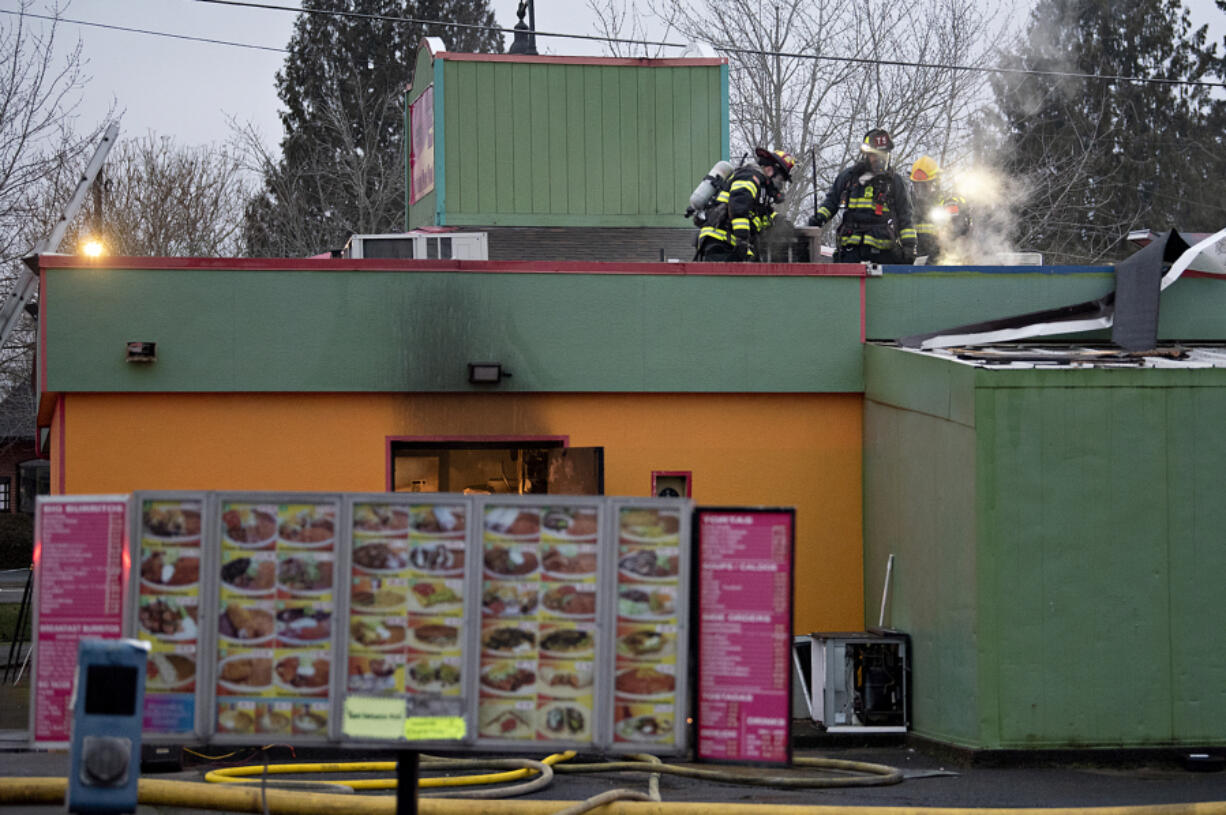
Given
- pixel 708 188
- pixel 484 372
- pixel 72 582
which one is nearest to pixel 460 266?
pixel 484 372

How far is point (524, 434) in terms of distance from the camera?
1312 cm

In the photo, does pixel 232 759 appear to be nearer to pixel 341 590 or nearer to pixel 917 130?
pixel 341 590

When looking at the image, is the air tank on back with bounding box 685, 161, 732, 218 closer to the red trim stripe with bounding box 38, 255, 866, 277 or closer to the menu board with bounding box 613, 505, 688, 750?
the red trim stripe with bounding box 38, 255, 866, 277

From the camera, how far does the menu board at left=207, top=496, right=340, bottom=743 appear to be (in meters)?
6.15

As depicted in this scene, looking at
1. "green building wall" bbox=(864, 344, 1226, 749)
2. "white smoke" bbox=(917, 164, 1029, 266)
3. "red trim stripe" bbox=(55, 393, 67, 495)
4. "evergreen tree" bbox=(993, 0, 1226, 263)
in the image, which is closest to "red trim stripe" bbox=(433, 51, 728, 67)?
"white smoke" bbox=(917, 164, 1029, 266)

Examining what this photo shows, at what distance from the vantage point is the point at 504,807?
7.99m

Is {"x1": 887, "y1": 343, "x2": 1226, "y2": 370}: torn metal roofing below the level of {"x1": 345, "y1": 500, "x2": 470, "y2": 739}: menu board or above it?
above

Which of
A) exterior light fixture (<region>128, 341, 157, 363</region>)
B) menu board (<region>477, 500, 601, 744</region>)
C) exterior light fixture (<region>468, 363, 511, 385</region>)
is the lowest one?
menu board (<region>477, 500, 601, 744</region>)

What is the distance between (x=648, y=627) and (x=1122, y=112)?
40499 millimetres

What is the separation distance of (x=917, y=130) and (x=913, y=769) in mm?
23092

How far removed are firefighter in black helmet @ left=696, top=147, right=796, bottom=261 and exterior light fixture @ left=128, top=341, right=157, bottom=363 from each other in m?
5.26

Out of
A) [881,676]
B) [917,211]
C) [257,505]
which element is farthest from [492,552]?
[917,211]

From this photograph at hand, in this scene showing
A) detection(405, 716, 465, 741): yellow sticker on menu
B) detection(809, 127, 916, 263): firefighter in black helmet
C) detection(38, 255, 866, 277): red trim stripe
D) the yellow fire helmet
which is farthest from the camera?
the yellow fire helmet

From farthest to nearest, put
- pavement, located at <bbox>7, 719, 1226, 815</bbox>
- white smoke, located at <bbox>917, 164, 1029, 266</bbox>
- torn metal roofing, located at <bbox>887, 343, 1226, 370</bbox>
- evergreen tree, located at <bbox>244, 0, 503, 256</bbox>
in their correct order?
evergreen tree, located at <bbox>244, 0, 503, 256</bbox>
white smoke, located at <bbox>917, 164, 1029, 266</bbox>
torn metal roofing, located at <bbox>887, 343, 1226, 370</bbox>
pavement, located at <bbox>7, 719, 1226, 815</bbox>
